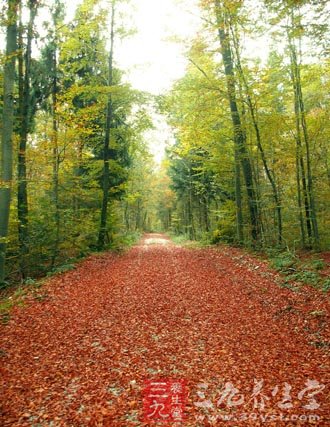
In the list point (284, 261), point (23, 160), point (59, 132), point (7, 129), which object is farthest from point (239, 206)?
point (7, 129)

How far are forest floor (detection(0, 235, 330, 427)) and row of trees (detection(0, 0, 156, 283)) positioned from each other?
3.07m

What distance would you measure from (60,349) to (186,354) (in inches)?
83.7

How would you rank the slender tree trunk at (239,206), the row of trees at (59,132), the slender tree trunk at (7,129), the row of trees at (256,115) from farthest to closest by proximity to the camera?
the slender tree trunk at (239,206) < the row of trees at (256,115) < the row of trees at (59,132) < the slender tree trunk at (7,129)

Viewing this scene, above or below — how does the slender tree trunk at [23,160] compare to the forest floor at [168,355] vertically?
above

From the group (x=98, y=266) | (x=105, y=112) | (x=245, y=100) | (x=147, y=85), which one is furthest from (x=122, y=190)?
(x=245, y=100)

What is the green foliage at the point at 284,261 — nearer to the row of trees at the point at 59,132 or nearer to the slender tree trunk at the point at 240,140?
the slender tree trunk at the point at 240,140

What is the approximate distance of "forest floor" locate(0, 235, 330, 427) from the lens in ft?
11.4

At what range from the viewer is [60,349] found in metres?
5.16

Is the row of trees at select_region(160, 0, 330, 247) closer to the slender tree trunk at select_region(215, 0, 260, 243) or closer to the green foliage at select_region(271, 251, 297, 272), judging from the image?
the slender tree trunk at select_region(215, 0, 260, 243)

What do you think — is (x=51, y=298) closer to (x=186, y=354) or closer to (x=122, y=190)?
(x=186, y=354)

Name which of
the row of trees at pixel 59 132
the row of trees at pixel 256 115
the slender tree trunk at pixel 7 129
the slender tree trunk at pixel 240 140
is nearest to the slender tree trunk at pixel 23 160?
the row of trees at pixel 59 132

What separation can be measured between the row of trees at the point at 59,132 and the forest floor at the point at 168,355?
10.1 feet

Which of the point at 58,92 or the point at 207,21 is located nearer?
the point at 207,21

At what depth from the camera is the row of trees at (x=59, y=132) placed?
967cm
